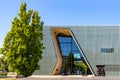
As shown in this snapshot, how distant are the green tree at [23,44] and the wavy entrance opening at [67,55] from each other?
104 ft

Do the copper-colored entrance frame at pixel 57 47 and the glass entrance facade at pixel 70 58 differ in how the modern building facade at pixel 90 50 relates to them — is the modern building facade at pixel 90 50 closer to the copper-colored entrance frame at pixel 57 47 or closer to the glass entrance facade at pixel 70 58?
the copper-colored entrance frame at pixel 57 47

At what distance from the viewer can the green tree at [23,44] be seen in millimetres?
33094

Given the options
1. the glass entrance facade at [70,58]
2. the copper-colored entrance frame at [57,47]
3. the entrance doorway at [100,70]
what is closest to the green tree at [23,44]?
the entrance doorway at [100,70]

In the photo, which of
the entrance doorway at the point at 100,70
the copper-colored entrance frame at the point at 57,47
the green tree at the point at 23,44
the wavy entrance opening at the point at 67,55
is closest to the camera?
the green tree at the point at 23,44

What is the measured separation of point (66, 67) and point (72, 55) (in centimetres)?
278

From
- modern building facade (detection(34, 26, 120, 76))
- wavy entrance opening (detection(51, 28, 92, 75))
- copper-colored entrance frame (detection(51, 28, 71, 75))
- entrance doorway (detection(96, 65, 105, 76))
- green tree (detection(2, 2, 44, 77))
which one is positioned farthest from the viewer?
wavy entrance opening (detection(51, 28, 92, 75))

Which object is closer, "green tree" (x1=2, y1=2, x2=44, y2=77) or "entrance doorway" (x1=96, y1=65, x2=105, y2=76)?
"green tree" (x1=2, y1=2, x2=44, y2=77)

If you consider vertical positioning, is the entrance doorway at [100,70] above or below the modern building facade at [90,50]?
below

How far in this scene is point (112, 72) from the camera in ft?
209

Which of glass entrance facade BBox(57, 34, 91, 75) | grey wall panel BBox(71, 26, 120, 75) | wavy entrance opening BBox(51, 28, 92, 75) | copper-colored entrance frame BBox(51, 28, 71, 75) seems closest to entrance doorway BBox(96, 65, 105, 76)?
grey wall panel BBox(71, 26, 120, 75)

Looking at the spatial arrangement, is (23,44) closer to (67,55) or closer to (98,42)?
(98,42)

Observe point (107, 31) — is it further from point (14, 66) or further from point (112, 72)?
point (14, 66)

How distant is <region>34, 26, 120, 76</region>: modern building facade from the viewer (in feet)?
208

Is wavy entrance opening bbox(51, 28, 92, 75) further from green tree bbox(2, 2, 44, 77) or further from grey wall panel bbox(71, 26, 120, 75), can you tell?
green tree bbox(2, 2, 44, 77)
